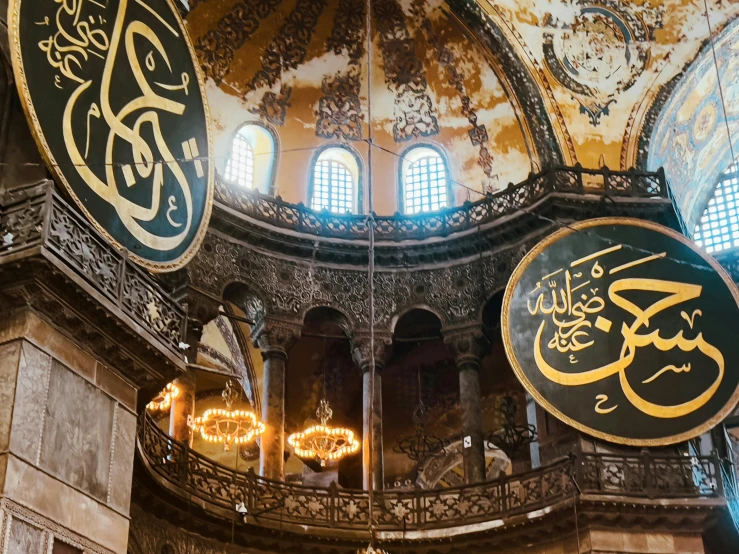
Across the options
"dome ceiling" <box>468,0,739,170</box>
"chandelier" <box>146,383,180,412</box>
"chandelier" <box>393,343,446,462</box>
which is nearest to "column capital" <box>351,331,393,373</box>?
"chandelier" <box>393,343,446,462</box>

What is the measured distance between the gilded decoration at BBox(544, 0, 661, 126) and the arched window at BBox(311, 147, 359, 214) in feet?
9.59

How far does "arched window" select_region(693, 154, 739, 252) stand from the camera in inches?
696

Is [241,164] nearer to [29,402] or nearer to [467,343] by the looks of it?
[467,343]

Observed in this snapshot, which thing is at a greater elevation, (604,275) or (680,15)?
(680,15)

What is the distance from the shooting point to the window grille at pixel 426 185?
640 inches

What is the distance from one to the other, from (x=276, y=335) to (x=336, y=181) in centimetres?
260

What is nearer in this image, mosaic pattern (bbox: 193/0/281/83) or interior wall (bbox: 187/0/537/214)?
mosaic pattern (bbox: 193/0/281/83)

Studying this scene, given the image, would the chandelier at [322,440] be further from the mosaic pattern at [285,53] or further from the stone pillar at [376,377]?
the mosaic pattern at [285,53]

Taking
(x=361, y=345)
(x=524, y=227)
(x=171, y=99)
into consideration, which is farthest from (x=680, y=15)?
(x=171, y=99)

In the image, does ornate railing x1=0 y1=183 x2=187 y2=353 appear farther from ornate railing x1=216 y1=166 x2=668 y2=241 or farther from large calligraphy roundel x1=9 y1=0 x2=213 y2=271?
ornate railing x1=216 y1=166 x2=668 y2=241

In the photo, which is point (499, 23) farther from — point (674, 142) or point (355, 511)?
point (355, 511)

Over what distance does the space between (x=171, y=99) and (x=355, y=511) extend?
5001mm

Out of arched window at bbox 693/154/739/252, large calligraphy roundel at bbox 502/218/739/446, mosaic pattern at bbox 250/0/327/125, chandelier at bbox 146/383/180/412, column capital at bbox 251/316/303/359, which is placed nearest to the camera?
chandelier at bbox 146/383/180/412

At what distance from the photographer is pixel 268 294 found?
15.0 m
